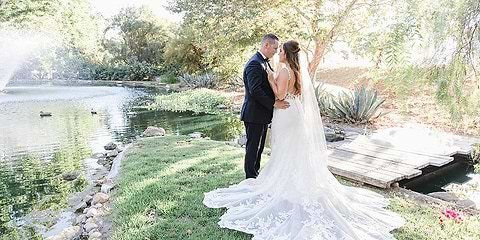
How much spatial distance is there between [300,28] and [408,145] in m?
4.95

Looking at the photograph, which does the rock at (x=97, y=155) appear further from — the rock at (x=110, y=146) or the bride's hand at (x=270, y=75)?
the bride's hand at (x=270, y=75)

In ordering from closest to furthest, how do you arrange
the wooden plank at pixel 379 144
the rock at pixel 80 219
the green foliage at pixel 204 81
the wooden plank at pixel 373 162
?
the rock at pixel 80 219, the wooden plank at pixel 373 162, the wooden plank at pixel 379 144, the green foliage at pixel 204 81

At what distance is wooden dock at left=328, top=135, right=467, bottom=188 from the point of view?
189 inches

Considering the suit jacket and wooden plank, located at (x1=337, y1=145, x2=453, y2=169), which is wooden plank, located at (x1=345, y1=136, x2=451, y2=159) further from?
the suit jacket

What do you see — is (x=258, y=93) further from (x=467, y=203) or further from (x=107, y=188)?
(x=467, y=203)

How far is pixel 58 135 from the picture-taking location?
9781 millimetres

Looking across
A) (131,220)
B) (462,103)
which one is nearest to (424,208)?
(462,103)

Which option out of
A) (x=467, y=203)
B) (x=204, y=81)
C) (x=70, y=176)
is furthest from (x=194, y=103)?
(x=467, y=203)

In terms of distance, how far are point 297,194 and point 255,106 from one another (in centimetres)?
111

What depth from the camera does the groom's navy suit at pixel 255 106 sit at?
3.91 meters

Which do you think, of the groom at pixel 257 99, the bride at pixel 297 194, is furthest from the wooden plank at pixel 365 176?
the groom at pixel 257 99

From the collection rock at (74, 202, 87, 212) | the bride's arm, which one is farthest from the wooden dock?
rock at (74, 202, 87, 212)

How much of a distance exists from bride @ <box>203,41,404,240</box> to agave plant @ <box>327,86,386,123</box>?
5174 mm

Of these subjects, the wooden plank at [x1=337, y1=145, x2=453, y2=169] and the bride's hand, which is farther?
the wooden plank at [x1=337, y1=145, x2=453, y2=169]
